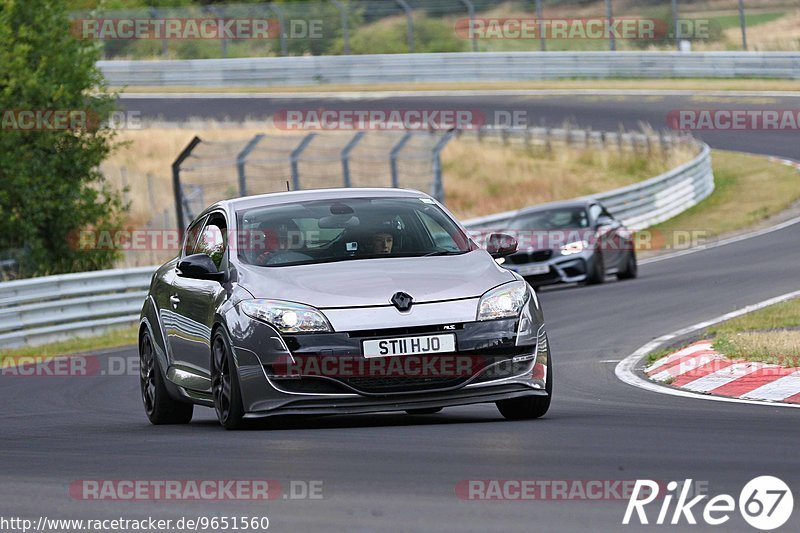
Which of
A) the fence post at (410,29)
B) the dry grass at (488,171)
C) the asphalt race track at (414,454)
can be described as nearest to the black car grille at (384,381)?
the asphalt race track at (414,454)

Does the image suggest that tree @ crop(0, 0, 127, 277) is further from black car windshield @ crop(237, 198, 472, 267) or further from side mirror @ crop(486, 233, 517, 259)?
side mirror @ crop(486, 233, 517, 259)

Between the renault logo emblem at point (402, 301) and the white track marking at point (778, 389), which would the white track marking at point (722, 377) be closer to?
the white track marking at point (778, 389)

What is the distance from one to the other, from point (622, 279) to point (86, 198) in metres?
9.05

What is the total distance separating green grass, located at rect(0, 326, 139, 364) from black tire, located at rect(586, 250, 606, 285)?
678cm

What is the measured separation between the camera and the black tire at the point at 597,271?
76.4 ft

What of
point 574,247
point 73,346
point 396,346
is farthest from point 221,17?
point 396,346

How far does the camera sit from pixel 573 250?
23.3 metres

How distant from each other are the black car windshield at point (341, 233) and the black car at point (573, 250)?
41.9 feet

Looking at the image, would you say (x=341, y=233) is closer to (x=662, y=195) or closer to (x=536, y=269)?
(x=536, y=269)

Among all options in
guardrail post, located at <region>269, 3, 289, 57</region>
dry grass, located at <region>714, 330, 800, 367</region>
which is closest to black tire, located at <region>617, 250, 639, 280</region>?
dry grass, located at <region>714, 330, 800, 367</region>

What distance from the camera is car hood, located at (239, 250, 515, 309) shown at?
883 centimetres

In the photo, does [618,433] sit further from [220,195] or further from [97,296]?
[220,195]

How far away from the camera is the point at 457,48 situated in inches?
2186

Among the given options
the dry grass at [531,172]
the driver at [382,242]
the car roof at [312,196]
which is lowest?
the dry grass at [531,172]
